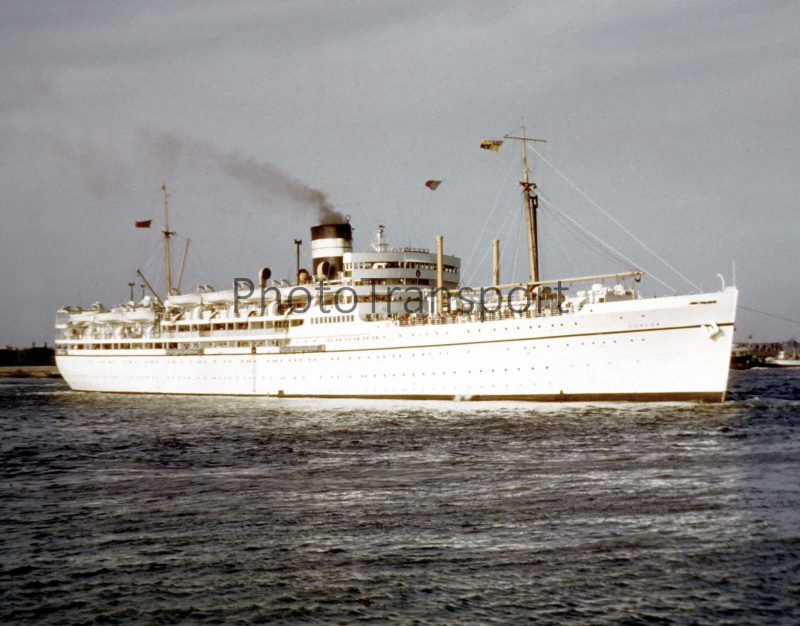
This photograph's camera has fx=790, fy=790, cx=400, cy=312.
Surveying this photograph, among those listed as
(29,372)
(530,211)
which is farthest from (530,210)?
(29,372)

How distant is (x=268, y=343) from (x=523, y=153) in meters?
20.0

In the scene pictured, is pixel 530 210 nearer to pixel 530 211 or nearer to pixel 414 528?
pixel 530 211

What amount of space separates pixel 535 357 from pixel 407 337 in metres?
7.53

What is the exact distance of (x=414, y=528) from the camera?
47.0ft

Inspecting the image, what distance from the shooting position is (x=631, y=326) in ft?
113

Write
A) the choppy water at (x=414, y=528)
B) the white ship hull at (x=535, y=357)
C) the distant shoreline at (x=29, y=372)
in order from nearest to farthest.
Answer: the choppy water at (x=414, y=528) → the white ship hull at (x=535, y=357) → the distant shoreline at (x=29, y=372)

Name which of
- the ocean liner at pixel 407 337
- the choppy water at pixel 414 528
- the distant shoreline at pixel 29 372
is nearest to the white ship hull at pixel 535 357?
the ocean liner at pixel 407 337

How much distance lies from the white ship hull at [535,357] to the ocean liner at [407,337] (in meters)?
0.06

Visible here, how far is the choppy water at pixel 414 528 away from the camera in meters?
10.6

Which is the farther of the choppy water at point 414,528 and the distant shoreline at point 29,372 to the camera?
the distant shoreline at point 29,372

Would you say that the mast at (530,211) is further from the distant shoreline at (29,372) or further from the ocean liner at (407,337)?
the distant shoreline at (29,372)

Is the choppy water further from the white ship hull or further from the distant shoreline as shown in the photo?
the distant shoreline

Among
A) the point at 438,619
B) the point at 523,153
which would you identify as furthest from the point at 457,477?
the point at 523,153

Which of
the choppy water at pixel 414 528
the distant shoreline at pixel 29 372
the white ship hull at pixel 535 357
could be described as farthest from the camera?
the distant shoreline at pixel 29 372
